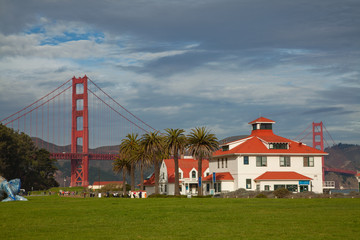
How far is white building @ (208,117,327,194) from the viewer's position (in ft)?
271

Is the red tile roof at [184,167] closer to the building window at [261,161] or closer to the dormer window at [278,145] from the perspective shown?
the dormer window at [278,145]

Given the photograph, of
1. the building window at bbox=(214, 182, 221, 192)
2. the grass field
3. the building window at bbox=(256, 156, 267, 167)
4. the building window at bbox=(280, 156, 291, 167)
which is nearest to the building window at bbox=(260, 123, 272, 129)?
the building window at bbox=(280, 156, 291, 167)

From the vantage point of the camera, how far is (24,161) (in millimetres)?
123875

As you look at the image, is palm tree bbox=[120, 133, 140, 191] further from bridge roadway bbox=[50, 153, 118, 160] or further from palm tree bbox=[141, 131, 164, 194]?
bridge roadway bbox=[50, 153, 118, 160]

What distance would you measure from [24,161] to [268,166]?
62962mm

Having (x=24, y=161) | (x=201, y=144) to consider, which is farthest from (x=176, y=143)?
(x=24, y=161)

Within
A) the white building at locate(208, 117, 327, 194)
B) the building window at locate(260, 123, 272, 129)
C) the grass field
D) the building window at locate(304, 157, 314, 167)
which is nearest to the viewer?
the grass field

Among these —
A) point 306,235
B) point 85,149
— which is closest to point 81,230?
point 306,235

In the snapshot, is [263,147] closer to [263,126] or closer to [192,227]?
[263,126]

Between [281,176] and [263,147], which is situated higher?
[263,147]

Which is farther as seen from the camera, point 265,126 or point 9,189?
point 265,126

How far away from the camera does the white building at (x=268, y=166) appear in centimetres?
8262

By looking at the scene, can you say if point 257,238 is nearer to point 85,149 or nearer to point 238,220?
point 238,220

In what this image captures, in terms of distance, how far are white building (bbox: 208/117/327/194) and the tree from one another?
46.9m
